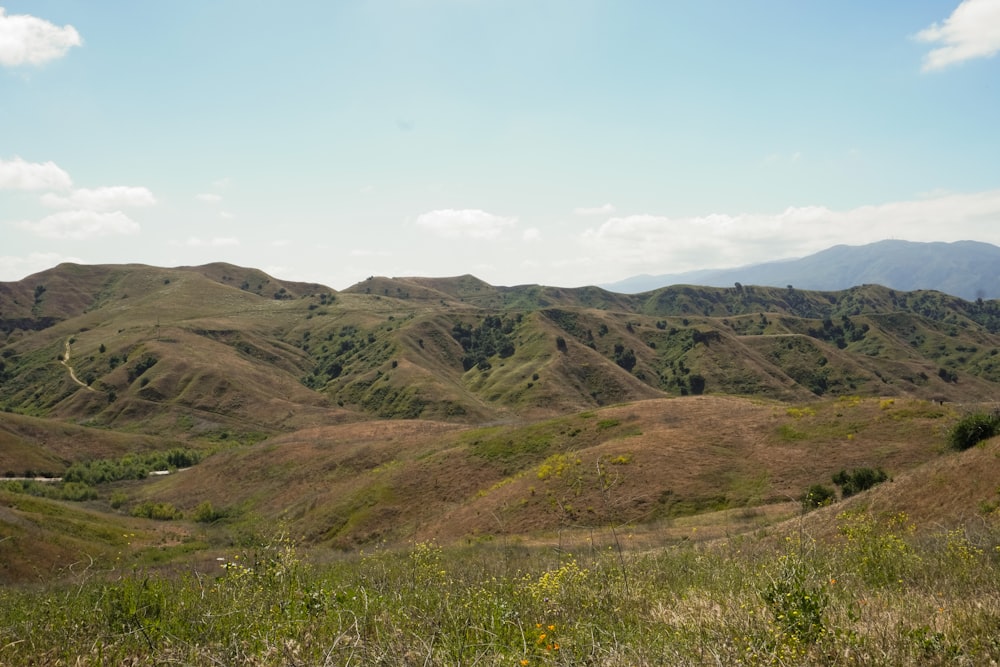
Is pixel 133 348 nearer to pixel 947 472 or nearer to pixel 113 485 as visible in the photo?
pixel 113 485

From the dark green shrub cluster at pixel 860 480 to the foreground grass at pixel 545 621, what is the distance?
17.3 meters

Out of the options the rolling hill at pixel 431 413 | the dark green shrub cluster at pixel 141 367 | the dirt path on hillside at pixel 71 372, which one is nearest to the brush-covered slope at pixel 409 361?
the dark green shrub cluster at pixel 141 367

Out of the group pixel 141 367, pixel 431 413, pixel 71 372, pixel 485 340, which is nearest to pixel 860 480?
pixel 431 413

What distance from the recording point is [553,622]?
22.0ft

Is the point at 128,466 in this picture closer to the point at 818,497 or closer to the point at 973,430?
the point at 818,497

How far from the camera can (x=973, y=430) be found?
23.4 m

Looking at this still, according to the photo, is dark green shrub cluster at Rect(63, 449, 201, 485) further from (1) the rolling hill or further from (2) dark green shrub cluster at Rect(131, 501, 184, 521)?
(2) dark green shrub cluster at Rect(131, 501, 184, 521)

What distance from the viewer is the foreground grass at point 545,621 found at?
4.80 metres

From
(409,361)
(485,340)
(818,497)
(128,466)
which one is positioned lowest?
(128,466)

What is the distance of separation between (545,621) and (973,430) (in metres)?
26.1

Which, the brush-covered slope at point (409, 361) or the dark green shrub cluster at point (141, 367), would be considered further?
the dark green shrub cluster at point (141, 367)

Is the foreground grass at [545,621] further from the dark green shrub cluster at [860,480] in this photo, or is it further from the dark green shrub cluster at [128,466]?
the dark green shrub cluster at [128,466]

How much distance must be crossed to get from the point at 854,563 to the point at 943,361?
638ft

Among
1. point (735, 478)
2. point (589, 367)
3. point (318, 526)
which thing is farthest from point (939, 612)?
point (589, 367)
